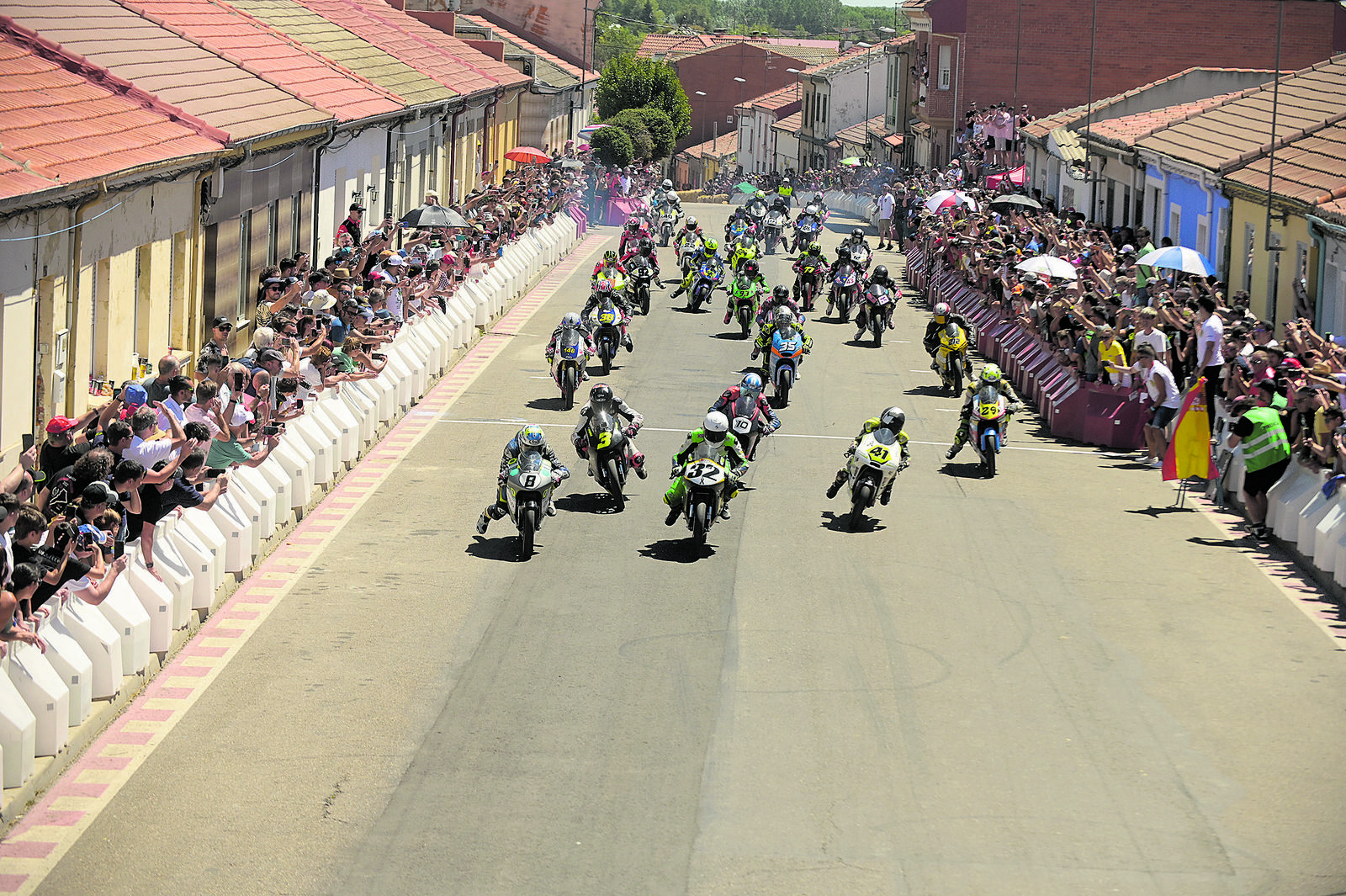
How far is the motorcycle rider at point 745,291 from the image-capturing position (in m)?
32.6

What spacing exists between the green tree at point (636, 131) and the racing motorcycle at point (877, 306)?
48396 mm

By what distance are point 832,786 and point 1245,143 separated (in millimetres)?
22546

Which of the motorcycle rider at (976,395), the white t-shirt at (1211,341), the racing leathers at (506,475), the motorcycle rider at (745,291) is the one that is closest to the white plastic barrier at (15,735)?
the racing leathers at (506,475)

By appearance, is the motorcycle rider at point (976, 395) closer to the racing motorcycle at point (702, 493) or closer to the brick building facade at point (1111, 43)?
the racing motorcycle at point (702, 493)

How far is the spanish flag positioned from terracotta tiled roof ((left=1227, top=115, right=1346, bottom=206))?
20.7 ft

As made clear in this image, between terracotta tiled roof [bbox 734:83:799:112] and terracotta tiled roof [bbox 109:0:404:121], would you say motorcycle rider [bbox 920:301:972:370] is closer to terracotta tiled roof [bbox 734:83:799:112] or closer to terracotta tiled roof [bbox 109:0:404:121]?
terracotta tiled roof [bbox 109:0:404:121]

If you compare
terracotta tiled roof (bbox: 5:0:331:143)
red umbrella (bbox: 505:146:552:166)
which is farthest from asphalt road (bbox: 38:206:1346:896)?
red umbrella (bbox: 505:146:552:166)

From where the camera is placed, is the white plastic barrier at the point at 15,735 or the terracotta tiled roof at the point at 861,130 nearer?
the white plastic barrier at the point at 15,735

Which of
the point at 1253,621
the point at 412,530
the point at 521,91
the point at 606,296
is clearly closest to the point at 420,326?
the point at 606,296

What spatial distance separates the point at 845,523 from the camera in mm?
17484

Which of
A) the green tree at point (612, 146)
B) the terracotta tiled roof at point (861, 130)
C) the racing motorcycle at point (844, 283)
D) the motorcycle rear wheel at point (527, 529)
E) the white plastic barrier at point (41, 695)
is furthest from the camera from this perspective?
the terracotta tiled roof at point (861, 130)

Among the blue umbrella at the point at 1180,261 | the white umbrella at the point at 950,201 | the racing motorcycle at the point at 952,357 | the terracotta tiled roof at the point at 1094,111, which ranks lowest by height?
the racing motorcycle at the point at 952,357

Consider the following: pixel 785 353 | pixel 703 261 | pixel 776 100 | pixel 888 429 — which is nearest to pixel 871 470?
pixel 888 429

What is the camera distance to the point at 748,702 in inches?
463
